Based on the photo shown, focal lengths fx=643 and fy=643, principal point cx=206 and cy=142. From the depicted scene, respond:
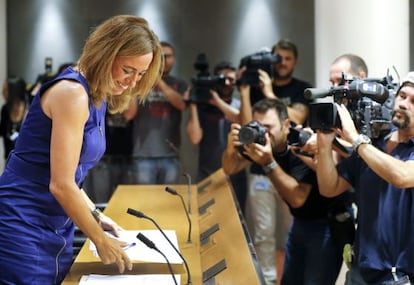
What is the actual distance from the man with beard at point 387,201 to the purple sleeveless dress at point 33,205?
2.96ft

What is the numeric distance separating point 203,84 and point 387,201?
2522 millimetres

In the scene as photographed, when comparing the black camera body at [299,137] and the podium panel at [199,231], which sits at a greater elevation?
the black camera body at [299,137]

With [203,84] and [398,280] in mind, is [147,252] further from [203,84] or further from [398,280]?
[203,84]

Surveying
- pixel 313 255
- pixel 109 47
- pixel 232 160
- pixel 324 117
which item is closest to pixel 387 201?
pixel 324 117

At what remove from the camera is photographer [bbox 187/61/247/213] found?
4.59 meters

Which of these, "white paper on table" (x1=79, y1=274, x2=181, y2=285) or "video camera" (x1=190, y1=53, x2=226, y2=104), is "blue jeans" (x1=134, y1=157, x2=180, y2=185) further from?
"white paper on table" (x1=79, y1=274, x2=181, y2=285)

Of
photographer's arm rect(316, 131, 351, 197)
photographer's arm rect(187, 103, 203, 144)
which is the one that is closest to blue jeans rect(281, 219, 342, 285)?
photographer's arm rect(316, 131, 351, 197)

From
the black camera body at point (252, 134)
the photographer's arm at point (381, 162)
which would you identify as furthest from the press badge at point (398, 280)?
the black camera body at point (252, 134)

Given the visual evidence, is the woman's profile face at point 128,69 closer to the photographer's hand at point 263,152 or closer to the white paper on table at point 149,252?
the white paper on table at point 149,252

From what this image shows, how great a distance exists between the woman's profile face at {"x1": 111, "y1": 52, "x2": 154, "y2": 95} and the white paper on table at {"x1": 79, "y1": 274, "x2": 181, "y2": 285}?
53 centimetres

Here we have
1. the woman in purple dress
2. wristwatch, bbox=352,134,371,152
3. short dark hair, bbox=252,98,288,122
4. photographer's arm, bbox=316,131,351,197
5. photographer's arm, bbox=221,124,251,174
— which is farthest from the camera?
photographer's arm, bbox=221,124,251,174

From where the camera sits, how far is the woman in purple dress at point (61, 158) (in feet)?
5.57

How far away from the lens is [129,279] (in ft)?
5.94

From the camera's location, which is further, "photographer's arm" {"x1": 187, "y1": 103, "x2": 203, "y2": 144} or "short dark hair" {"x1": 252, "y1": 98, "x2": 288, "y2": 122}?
"photographer's arm" {"x1": 187, "y1": 103, "x2": 203, "y2": 144}
